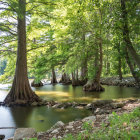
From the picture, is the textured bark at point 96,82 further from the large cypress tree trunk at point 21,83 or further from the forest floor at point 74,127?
the forest floor at point 74,127

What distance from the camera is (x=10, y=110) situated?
888cm

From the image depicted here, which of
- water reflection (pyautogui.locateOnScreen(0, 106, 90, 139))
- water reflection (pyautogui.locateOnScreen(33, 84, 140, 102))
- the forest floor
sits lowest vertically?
water reflection (pyautogui.locateOnScreen(0, 106, 90, 139))

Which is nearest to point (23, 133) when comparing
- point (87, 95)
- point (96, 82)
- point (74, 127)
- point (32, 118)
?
point (74, 127)

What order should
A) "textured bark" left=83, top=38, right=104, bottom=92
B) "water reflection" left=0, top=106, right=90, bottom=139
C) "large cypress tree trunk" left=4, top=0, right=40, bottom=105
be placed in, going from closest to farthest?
"water reflection" left=0, top=106, right=90, bottom=139, "large cypress tree trunk" left=4, top=0, right=40, bottom=105, "textured bark" left=83, top=38, right=104, bottom=92

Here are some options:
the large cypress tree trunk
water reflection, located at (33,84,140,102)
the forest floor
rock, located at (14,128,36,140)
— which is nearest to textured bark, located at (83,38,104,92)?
water reflection, located at (33,84,140,102)

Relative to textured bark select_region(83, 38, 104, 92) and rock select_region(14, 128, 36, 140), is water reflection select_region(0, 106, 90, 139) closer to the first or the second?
rock select_region(14, 128, 36, 140)

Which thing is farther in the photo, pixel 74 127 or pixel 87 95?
pixel 87 95

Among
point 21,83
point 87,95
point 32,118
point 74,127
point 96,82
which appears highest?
point 21,83

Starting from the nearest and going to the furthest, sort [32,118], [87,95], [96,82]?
1. [32,118]
2. [87,95]
3. [96,82]

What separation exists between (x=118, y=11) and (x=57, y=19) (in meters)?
6.93

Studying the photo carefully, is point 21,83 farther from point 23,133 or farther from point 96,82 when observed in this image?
point 96,82

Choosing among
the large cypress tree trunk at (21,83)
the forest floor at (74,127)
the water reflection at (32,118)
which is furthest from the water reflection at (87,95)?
the forest floor at (74,127)

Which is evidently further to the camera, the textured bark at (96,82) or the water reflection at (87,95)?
the textured bark at (96,82)

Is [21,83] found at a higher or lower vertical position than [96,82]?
higher
